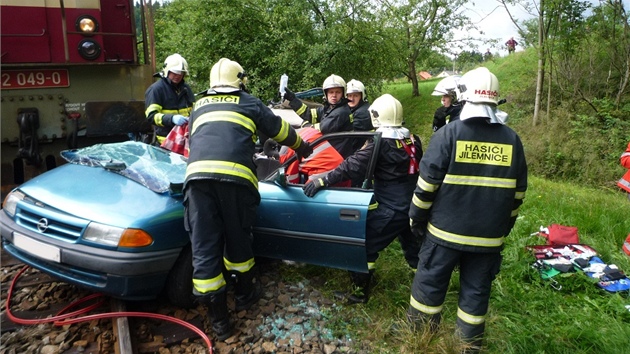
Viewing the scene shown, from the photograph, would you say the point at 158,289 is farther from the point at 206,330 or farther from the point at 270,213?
the point at 270,213

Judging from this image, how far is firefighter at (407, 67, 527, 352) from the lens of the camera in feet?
9.13

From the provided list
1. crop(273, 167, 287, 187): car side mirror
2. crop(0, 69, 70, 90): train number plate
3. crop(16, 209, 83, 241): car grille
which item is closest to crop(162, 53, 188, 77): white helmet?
crop(0, 69, 70, 90): train number plate

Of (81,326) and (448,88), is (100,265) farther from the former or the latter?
(448,88)

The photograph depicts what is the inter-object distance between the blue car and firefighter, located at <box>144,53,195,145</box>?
1045 mm

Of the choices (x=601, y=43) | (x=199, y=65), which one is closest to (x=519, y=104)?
(x=601, y=43)

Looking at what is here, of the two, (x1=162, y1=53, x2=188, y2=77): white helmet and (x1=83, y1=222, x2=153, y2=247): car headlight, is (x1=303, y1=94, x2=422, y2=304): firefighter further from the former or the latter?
(x1=162, y1=53, x2=188, y2=77): white helmet

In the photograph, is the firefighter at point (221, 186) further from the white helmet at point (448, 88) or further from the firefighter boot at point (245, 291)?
the white helmet at point (448, 88)

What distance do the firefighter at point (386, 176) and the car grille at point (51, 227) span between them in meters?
1.64

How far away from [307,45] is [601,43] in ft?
24.9

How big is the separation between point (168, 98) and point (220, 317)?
2.93 meters

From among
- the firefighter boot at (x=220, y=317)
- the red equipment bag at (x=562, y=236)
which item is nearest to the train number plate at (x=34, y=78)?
the firefighter boot at (x=220, y=317)

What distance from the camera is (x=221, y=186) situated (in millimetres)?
3145

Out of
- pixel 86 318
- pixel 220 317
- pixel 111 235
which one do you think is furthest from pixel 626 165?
pixel 86 318

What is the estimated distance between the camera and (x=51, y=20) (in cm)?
507
